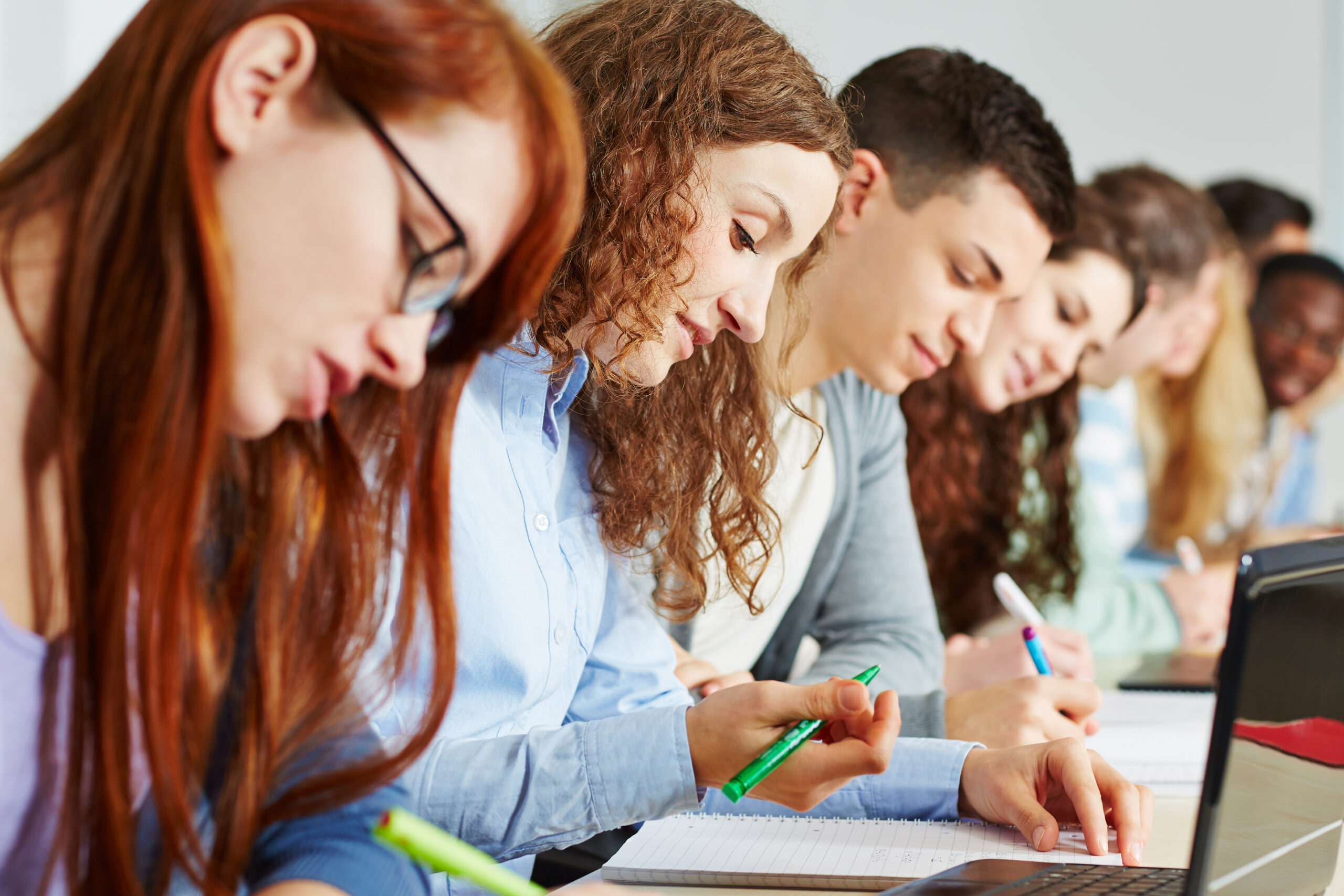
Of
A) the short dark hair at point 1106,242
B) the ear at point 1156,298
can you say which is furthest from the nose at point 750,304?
the ear at point 1156,298

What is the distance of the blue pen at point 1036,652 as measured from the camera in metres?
1.23

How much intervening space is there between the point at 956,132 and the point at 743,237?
1.86ft

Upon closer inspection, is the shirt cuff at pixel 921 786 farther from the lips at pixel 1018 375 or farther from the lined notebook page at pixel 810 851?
the lips at pixel 1018 375

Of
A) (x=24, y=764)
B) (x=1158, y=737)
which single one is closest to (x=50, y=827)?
(x=24, y=764)

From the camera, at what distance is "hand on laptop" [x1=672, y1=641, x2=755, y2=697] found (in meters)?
1.25

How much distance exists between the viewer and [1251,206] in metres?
3.85

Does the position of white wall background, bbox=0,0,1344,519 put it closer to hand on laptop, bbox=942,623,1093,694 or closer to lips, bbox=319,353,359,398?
hand on laptop, bbox=942,623,1093,694

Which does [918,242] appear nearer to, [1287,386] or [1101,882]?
[1101,882]

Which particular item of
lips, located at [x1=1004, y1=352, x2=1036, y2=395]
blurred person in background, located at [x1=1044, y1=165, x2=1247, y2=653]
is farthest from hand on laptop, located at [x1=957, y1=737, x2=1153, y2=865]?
blurred person in background, located at [x1=1044, y1=165, x2=1247, y2=653]

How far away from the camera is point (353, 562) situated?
28.4 inches

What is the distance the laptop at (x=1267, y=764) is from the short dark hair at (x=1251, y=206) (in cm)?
344

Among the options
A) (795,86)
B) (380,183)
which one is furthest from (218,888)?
(795,86)

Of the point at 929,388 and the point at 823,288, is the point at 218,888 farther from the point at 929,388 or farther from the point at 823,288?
the point at 929,388

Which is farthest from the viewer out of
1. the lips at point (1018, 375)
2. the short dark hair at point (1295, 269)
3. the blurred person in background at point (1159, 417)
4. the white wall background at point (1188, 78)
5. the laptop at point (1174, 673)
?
the white wall background at point (1188, 78)
